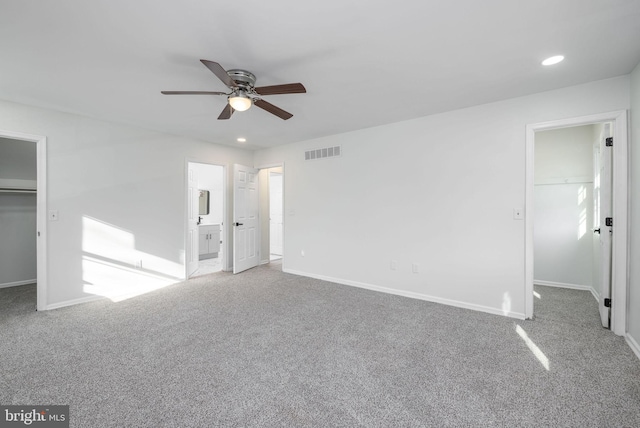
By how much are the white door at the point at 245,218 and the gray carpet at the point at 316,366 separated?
5.79 feet

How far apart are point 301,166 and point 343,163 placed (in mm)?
916

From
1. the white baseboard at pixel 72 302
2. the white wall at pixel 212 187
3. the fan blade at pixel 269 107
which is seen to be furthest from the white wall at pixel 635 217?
the white wall at pixel 212 187

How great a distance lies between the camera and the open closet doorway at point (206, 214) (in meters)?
5.71

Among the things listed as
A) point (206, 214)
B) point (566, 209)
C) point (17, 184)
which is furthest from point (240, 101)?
point (206, 214)

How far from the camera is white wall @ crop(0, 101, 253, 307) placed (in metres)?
3.34

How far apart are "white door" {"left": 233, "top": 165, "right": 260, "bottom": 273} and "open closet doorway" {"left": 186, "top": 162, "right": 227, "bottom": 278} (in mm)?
671

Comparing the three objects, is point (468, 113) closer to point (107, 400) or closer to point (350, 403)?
point (350, 403)

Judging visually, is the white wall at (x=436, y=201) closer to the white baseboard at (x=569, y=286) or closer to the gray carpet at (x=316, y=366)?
the gray carpet at (x=316, y=366)

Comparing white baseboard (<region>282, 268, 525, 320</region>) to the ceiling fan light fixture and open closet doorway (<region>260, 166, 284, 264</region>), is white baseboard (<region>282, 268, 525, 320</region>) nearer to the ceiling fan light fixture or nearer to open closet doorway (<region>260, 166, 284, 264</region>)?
open closet doorway (<region>260, 166, 284, 264</region>)

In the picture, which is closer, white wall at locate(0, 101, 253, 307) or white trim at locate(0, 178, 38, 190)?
white wall at locate(0, 101, 253, 307)

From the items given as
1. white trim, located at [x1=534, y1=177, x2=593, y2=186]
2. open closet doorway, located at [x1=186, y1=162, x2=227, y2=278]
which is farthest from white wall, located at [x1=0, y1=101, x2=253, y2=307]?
white trim, located at [x1=534, y1=177, x2=593, y2=186]

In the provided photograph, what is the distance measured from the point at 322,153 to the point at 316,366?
3.43 meters

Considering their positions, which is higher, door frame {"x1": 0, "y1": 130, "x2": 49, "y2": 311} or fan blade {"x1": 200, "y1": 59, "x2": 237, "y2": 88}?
fan blade {"x1": 200, "y1": 59, "x2": 237, "y2": 88}

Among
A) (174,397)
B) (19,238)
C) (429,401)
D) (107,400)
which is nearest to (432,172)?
(429,401)
